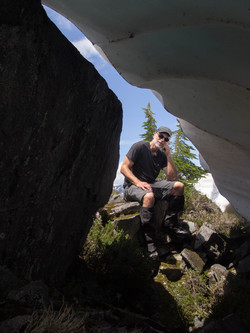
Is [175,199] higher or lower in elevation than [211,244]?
higher

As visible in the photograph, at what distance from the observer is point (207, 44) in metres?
1.70

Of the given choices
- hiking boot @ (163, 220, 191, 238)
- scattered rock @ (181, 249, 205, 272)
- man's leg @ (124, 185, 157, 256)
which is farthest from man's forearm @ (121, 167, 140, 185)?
scattered rock @ (181, 249, 205, 272)

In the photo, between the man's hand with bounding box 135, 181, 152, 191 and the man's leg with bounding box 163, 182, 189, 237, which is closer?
the man's hand with bounding box 135, 181, 152, 191

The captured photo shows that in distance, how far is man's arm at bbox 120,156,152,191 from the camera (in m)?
5.73

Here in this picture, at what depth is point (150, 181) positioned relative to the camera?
20.5ft

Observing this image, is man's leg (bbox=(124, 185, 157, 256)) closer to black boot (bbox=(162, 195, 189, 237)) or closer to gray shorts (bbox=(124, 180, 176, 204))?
gray shorts (bbox=(124, 180, 176, 204))

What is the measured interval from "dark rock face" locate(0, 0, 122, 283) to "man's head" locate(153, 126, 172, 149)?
9.83 ft

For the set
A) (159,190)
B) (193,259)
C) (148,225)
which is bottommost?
(193,259)

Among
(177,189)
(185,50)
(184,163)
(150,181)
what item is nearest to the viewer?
(185,50)

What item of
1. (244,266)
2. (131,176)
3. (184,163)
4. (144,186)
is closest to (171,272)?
(244,266)

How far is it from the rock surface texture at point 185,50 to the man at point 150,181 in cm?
341

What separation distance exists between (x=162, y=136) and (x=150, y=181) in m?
1.32

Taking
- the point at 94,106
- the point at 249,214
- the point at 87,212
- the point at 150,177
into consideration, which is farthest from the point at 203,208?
the point at 94,106

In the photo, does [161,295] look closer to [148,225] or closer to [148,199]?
[148,225]
